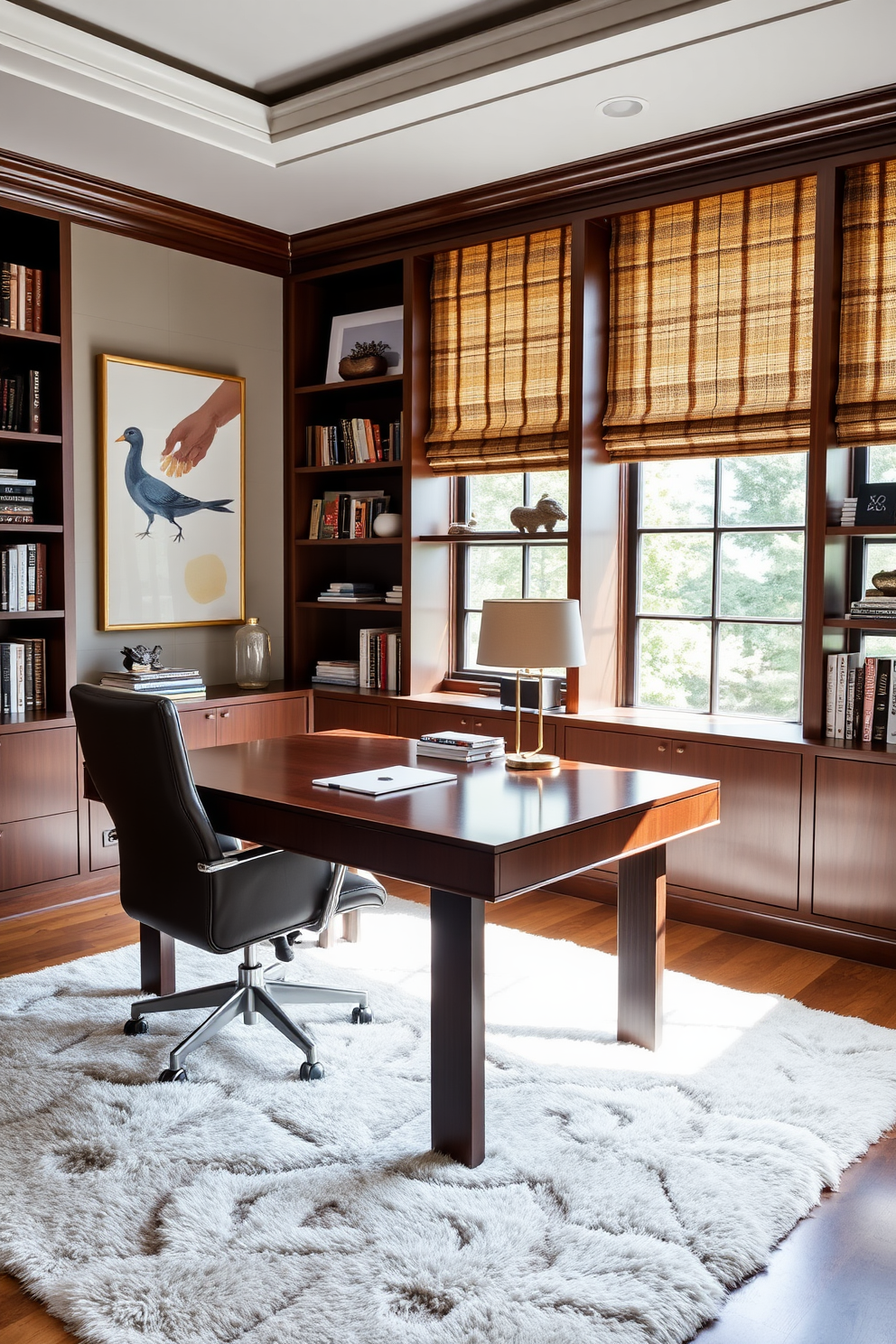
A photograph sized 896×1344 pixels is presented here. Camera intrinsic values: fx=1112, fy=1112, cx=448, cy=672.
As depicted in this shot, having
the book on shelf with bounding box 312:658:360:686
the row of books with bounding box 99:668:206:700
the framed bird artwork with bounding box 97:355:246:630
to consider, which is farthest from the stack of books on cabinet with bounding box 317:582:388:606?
the row of books with bounding box 99:668:206:700

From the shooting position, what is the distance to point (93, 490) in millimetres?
4543

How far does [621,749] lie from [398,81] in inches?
93.6

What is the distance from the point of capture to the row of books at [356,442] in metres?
5.00

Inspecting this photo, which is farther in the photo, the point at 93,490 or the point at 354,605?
the point at 354,605

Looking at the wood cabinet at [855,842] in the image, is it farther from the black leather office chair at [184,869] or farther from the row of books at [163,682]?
the row of books at [163,682]

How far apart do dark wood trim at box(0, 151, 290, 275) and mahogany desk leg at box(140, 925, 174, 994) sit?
277cm

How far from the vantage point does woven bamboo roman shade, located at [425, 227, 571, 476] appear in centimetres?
446

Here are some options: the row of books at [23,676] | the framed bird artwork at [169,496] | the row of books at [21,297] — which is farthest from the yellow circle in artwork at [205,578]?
the row of books at [21,297]

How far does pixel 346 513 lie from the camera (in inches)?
203

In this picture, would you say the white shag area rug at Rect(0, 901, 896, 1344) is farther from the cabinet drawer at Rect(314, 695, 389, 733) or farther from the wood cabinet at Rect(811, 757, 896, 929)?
the cabinet drawer at Rect(314, 695, 389, 733)

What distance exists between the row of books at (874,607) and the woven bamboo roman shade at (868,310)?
19.7 inches

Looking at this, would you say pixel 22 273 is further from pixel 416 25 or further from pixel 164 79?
pixel 416 25

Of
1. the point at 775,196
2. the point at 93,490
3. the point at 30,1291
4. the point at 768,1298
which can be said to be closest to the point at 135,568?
the point at 93,490

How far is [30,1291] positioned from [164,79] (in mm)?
3434
